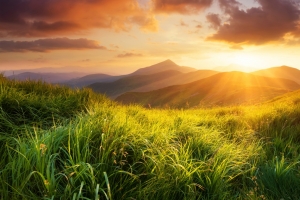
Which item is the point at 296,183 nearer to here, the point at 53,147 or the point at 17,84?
the point at 53,147

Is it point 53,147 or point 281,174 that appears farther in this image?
point 281,174

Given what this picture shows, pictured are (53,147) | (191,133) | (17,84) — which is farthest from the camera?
(17,84)

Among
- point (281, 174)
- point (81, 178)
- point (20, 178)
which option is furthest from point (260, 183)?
point (20, 178)

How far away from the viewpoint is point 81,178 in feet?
13.6

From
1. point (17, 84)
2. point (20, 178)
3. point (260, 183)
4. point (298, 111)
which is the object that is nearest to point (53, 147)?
point (20, 178)

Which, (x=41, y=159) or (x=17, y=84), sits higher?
(x=17, y=84)

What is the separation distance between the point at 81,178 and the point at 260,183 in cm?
340

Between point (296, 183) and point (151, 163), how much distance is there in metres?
2.78

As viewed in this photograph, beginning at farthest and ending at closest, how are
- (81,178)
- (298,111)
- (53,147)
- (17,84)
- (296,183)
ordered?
(298,111), (17,84), (296,183), (53,147), (81,178)

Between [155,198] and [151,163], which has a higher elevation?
[151,163]

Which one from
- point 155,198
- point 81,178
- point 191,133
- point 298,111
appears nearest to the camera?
point 81,178

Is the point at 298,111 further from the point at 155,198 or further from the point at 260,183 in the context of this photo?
the point at 155,198

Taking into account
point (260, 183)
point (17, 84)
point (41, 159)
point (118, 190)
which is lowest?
point (260, 183)

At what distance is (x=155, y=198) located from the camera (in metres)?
4.43
